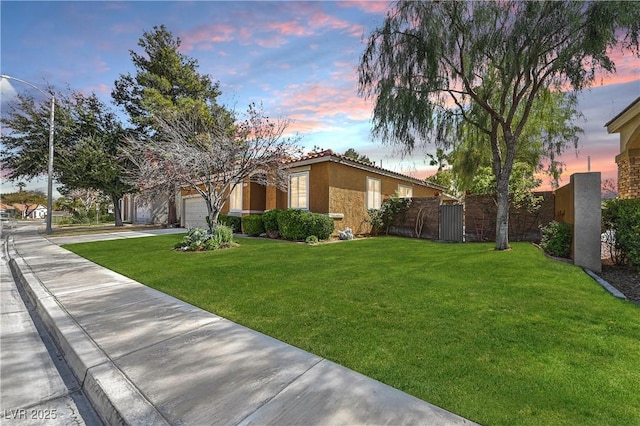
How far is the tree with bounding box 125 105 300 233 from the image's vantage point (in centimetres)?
1052

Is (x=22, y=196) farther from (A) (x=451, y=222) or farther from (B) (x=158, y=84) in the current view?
(A) (x=451, y=222)

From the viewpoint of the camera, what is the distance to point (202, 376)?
2619 mm

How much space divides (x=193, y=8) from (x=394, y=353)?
914 cm

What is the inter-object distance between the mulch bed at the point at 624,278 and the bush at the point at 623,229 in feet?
0.56

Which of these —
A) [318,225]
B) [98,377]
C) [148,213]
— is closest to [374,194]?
[318,225]

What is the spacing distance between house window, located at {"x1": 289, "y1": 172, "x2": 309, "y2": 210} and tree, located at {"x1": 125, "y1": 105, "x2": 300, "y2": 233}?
150 centimetres

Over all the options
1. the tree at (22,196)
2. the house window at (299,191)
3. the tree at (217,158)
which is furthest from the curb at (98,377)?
the tree at (22,196)

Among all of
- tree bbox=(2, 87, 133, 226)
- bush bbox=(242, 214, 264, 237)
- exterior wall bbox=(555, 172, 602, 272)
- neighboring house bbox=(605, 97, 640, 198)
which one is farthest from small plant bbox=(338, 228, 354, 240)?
tree bbox=(2, 87, 133, 226)

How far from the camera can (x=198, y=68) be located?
25.5 meters

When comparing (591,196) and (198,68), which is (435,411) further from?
(198,68)

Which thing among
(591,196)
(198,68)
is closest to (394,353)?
(591,196)

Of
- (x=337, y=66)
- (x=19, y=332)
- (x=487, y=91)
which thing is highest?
(x=337, y=66)

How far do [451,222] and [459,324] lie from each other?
10500 mm

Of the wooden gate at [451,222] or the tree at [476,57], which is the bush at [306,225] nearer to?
the tree at [476,57]
